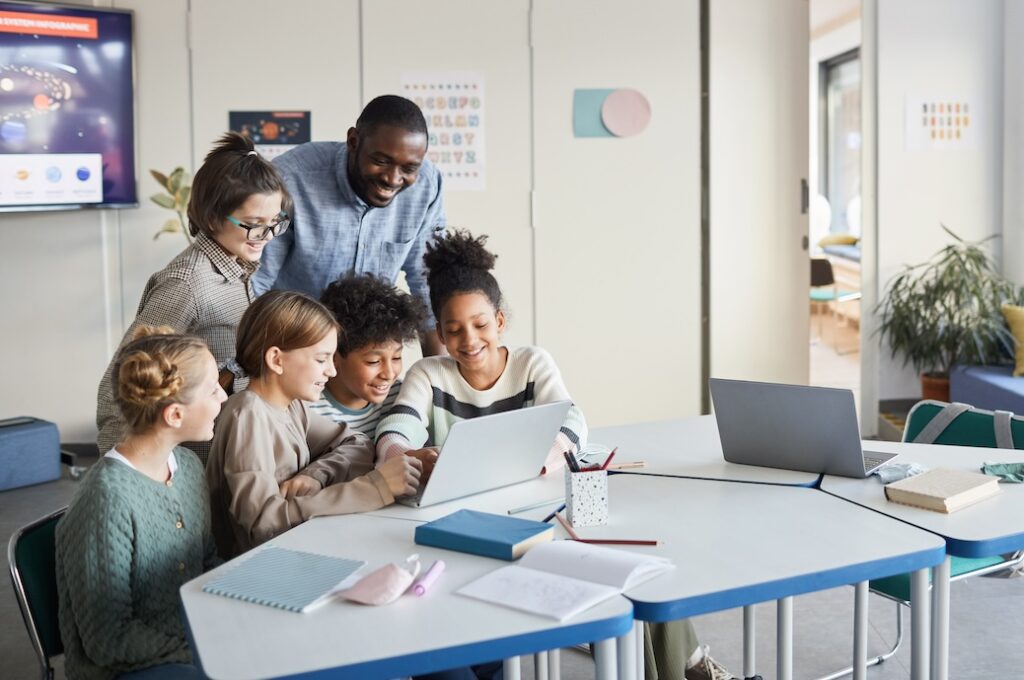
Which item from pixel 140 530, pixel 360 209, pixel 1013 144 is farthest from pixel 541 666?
pixel 1013 144

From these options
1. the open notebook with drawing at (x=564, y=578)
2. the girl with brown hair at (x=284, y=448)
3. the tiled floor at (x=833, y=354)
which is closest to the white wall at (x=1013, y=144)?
the tiled floor at (x=833, y=354)

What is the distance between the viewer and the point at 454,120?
5.18 metres

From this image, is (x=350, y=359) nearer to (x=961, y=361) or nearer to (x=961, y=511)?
(x=961, y=511)

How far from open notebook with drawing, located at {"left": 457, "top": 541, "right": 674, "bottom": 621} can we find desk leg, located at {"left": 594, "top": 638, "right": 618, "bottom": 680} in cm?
7

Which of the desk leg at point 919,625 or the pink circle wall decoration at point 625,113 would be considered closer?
the desk leg at point 919,625

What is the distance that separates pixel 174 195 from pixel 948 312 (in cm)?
349

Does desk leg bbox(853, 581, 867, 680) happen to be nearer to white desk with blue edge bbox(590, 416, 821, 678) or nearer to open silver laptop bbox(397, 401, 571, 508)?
white desk with blue edge bbox(590, 416, 821, 678)

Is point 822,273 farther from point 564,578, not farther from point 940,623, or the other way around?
point 564,578

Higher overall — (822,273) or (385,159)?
(385,159)

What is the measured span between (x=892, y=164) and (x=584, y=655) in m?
3.23

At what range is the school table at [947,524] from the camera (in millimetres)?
1846

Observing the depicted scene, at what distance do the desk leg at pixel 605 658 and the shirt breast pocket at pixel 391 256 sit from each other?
1.59m

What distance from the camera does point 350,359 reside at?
2.61 metres

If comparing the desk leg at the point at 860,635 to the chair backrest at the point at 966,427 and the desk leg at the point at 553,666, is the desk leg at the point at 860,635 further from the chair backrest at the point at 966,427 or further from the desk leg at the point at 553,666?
the desk leg at the point at 553,666
